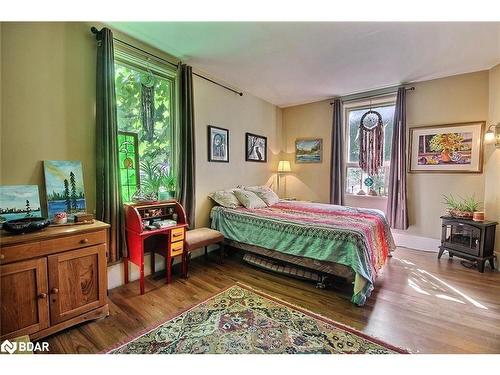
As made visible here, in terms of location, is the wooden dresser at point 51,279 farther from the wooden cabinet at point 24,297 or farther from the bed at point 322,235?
the bed at point 322,235

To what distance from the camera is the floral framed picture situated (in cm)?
321

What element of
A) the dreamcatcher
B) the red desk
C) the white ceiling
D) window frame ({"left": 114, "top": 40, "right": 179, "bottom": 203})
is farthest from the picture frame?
the red desk

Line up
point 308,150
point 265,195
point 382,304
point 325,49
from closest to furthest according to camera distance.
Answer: point 382,304
point 325,49
point 265,195
point 308,150

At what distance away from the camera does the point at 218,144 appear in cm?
353

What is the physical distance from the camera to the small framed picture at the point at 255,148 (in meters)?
4.13

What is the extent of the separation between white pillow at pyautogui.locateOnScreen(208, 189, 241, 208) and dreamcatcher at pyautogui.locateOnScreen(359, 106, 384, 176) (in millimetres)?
2441

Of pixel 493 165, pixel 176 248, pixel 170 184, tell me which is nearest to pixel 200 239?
pixel 176 248

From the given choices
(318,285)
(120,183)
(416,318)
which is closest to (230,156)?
(120,183)

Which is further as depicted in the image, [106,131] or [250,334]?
[106,131]

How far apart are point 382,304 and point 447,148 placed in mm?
2740

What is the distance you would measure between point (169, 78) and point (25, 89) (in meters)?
1.46

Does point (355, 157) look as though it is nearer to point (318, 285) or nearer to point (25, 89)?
point (318, 285)

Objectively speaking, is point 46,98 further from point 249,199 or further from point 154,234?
point 249,199

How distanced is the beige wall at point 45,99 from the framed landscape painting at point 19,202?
0.23 feet
